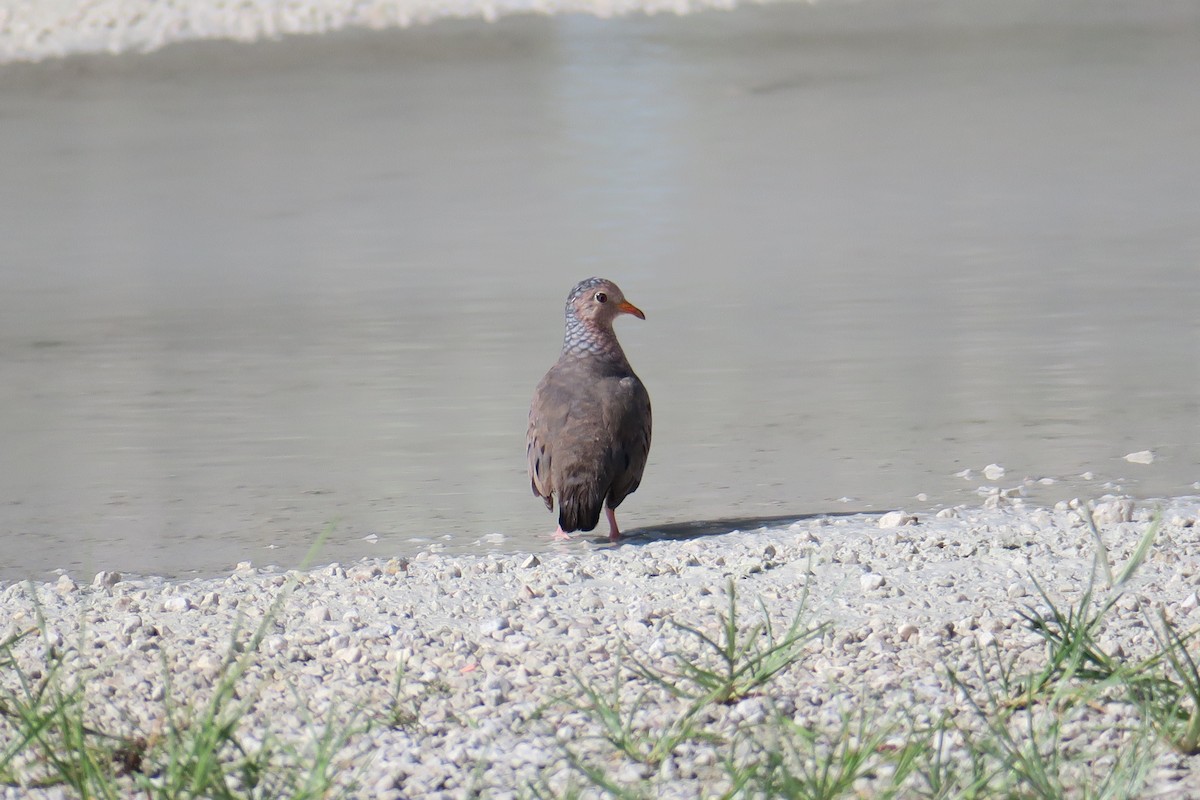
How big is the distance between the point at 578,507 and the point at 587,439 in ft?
0.73

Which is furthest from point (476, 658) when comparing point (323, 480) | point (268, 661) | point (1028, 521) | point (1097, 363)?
point (1097, 363)

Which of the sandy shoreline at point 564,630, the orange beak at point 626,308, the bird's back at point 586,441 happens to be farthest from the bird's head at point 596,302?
the sandy shoreline at point 564,630

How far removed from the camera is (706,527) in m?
5.40

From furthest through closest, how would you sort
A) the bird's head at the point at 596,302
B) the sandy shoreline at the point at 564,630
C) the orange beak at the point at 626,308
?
the orange beak at the point at 626,308, the bird's head at the point at 596,302, the sandy shoreline at the point at 564,630

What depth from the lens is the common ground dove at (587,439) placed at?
207 inches

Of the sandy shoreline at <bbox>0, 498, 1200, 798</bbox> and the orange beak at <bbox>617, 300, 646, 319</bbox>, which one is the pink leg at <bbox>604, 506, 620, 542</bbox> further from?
the orange beak at <bbox>617, 300, 646, 319</bbox>

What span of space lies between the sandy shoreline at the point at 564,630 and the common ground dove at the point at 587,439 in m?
0.21

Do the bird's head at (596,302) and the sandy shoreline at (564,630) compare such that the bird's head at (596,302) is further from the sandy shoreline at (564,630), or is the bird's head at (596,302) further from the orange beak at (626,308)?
the sandy shoreline at (564,630)

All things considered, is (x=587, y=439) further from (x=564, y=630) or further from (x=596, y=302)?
(x=564, y=630)

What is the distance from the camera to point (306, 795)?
2910 mm

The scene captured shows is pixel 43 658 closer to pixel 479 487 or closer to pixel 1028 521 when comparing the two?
pixel 479 487

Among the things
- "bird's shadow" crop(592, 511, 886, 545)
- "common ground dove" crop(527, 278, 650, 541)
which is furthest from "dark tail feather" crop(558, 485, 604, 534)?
"bird's shadow" crop(592, 511, 886, 545)

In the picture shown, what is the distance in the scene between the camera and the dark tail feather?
5.24m

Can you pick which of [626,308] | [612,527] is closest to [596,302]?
[626,308]
